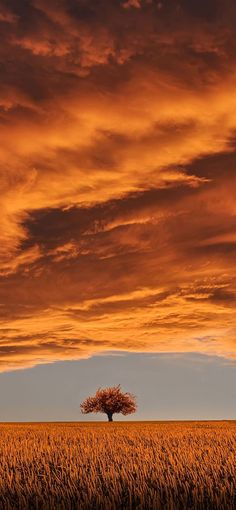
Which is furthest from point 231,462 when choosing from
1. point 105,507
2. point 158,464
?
point 105,507

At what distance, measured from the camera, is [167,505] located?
938 cm

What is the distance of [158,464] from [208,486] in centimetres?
299

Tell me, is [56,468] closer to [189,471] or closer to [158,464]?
[158,464]

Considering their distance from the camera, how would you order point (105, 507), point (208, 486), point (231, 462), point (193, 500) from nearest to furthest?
point (105, 507) < point (193, 500) < point (208, 486) < point (231, 462)

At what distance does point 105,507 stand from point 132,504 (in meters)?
0.71

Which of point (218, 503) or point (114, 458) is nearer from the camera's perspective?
point (218, 503)

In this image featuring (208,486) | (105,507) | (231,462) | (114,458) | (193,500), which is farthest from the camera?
(114,458)

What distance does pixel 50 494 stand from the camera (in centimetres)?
1086

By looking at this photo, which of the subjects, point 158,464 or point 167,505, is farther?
point 158,464

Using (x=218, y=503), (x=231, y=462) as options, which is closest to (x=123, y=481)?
(x=218, y=503)

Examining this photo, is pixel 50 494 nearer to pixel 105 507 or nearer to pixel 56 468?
pixel 105 507

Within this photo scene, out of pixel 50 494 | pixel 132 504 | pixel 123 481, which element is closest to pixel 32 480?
pixel 50 494

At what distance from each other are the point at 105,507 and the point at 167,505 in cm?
95

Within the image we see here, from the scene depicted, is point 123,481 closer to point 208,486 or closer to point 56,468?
point 208,486
